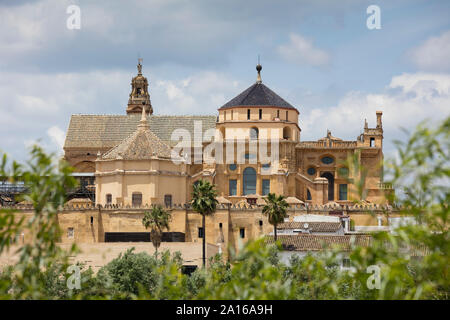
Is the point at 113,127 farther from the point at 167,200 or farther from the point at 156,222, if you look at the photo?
the point at 156,222

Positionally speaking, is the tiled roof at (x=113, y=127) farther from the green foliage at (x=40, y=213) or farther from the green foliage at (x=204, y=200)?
the green foliage at (x=40, y=213)

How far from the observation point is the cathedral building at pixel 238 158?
8438cm

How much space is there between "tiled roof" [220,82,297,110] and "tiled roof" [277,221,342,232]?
1916cm

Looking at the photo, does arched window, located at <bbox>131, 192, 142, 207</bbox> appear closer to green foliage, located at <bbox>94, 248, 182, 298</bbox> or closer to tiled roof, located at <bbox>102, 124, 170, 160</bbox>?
tiled roof, located at <bbox>102, 124, 170, 160</bbox>

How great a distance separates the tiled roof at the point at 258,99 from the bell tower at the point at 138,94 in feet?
88.3

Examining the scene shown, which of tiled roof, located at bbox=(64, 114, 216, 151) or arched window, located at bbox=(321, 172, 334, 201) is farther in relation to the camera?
tiled roof, located at bbox=(64, 114, 216, 151)

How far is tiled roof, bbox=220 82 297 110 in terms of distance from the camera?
94375mm

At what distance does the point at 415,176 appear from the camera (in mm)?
24609

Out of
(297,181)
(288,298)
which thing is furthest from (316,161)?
→ (288,298)

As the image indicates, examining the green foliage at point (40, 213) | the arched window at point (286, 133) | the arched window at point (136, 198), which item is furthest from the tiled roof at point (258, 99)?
the green foliage at point (40, 213)

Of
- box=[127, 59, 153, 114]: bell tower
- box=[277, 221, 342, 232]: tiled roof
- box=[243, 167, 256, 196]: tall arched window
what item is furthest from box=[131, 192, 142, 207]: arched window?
box=[127, 59, 153, 114]: bell tower

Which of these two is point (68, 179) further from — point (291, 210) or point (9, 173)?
point (291, 210)

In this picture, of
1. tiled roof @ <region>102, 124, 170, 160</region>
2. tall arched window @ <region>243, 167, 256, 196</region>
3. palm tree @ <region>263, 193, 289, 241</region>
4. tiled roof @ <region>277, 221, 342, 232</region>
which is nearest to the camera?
palm tree @ <region>263, 193, 289, 241</region>

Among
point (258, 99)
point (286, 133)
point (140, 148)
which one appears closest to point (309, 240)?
point (140, 148)
